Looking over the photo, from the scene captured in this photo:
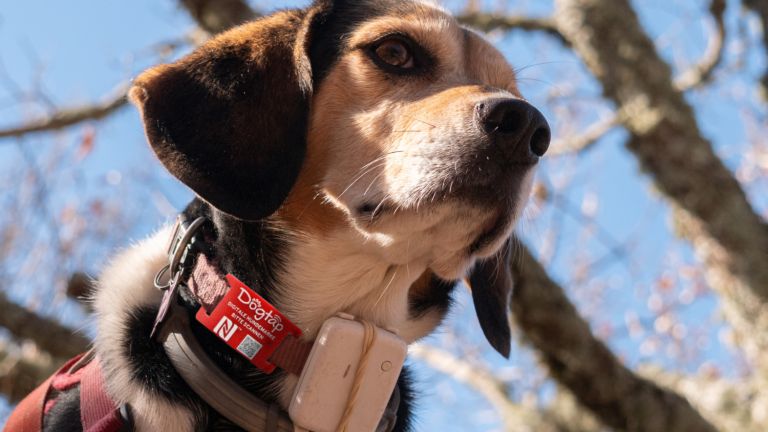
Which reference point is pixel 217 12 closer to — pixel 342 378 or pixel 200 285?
pixel 200 285

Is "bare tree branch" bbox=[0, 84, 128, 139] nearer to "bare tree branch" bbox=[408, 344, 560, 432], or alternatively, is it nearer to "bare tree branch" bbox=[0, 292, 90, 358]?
"bare tree branch" bbox=[0, 292, 90, 358]

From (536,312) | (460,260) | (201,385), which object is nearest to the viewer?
(201,385)

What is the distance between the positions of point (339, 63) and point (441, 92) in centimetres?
33

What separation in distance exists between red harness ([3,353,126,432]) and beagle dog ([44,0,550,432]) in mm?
43

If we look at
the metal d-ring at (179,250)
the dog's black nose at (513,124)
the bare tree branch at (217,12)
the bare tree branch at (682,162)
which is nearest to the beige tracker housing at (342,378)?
the metal d-ring at (179,250)

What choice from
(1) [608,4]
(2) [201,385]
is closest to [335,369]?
(2) [201,385]

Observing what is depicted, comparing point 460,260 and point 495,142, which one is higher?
point 495,142

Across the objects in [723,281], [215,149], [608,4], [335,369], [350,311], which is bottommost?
[723,281]

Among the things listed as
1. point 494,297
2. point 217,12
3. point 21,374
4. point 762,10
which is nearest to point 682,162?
point 762,10

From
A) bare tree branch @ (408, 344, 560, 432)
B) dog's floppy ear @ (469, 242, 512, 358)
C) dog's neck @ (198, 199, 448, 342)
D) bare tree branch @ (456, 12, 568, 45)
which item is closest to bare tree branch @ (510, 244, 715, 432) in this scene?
bare tree branch @ (408, 344, 560, 432)

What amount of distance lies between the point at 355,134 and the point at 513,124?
456 mm

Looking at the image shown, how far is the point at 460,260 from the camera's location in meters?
2.37

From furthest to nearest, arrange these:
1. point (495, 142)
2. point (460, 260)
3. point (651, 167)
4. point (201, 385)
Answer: point (651, 167) < point (460, 260) < point (495, 142) < point (201, 385)

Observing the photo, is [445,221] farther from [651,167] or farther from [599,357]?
[651,167]
